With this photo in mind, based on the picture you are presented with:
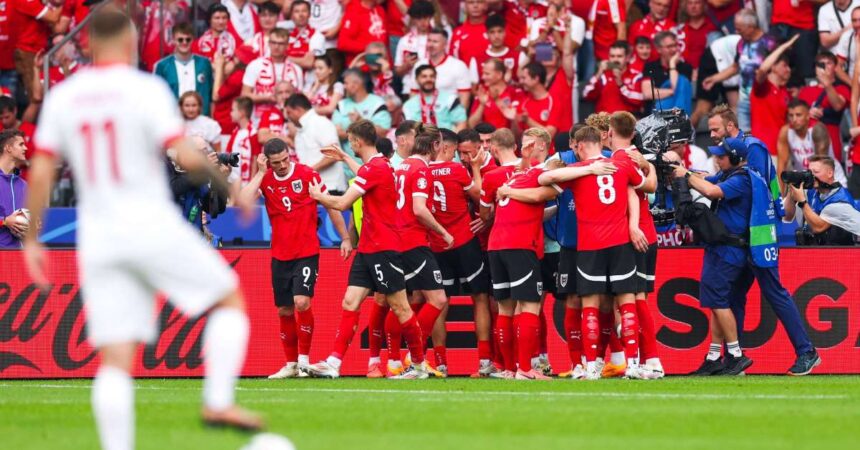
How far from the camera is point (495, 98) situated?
62.1 feet

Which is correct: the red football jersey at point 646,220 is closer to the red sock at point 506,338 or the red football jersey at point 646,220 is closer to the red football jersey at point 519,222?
the red football jersey at point 519,222

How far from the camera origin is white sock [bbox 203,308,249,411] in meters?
6.93

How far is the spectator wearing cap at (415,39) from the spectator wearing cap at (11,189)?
643 centimetres

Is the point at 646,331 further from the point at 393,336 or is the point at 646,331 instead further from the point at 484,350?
the point at 393,336

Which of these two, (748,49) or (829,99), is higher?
(748,49)

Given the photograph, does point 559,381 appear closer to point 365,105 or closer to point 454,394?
point 454,394

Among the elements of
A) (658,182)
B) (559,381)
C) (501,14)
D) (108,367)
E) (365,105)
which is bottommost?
(559,381)

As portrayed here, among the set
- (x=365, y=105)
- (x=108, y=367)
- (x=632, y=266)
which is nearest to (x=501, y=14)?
(x=365, y=105)

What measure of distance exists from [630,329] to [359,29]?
8.58m

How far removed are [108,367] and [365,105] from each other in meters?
12.4

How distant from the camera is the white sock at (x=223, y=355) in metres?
6.93

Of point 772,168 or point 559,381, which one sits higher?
point 772,168

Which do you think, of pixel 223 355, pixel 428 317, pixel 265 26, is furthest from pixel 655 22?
pixel 223 355

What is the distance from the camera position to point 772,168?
14.8m
